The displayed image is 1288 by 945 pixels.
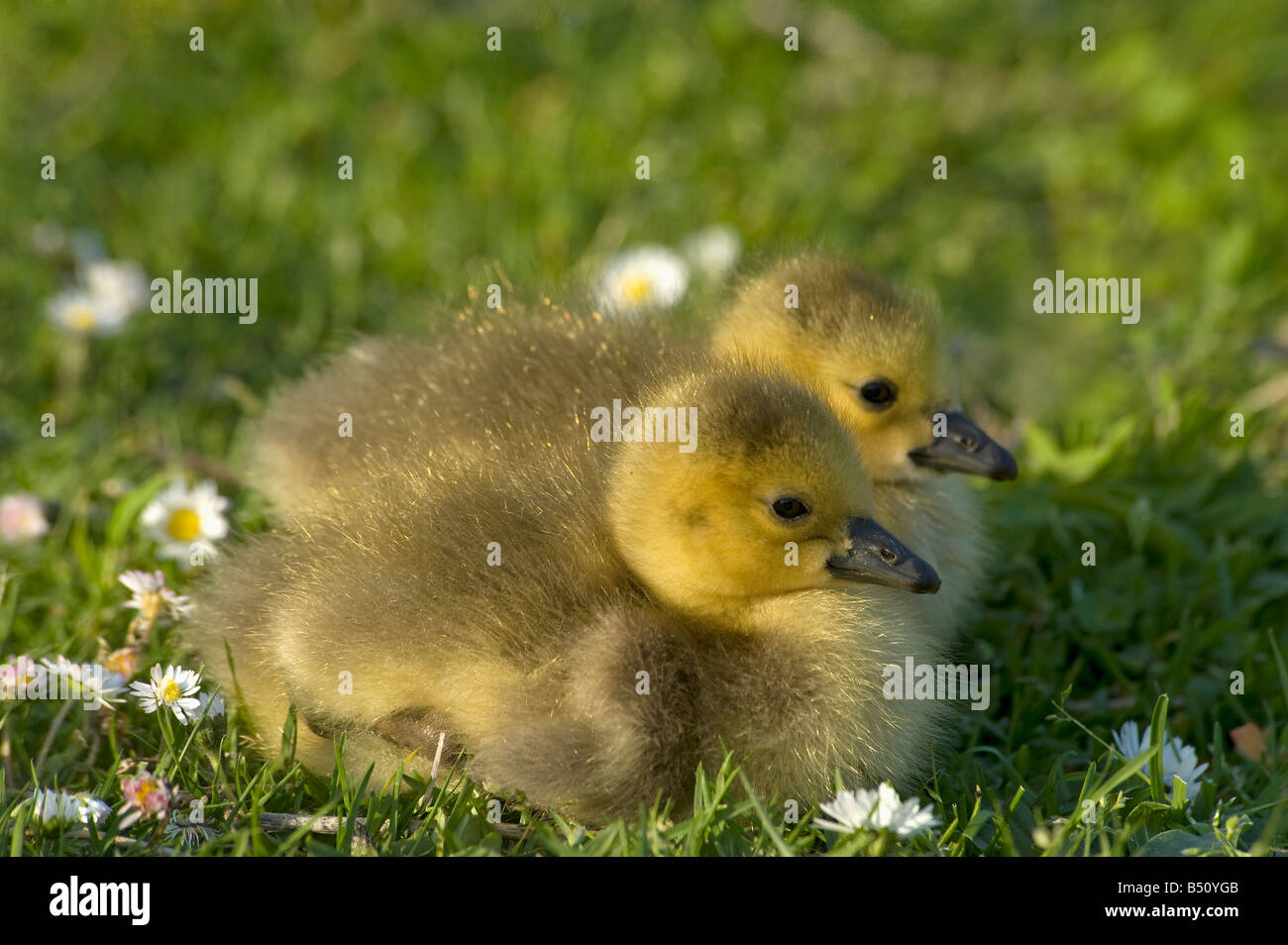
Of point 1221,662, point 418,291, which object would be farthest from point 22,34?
point 1221,662

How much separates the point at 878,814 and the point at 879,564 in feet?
1.57

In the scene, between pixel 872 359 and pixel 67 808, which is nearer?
pixel 67 808

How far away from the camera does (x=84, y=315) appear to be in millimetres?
4242

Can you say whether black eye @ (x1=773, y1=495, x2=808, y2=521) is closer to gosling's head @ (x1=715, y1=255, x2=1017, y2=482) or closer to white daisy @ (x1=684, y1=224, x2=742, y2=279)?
gosling's head @ (x1=715, y1=255, x2=1017, y2=482)

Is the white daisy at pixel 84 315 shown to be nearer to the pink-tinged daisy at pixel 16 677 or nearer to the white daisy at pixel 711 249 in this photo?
the pink-tinged daisy at pixel 16 677

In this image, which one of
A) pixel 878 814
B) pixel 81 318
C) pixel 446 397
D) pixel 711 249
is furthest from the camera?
pixel 711 249

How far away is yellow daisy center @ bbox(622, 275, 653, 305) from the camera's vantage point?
172 inches

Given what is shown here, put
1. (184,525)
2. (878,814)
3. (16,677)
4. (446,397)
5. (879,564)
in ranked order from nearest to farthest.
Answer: (878,814) < (879,564) < (16,677) < (446,397) < (184,525)

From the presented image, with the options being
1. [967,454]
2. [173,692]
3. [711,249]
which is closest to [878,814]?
[967,454]

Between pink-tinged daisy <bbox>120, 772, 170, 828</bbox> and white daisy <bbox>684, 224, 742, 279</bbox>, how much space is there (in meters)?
2.75

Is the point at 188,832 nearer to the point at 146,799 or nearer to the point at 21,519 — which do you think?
the point at 146,799

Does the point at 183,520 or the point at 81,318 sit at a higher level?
the point at 81,318

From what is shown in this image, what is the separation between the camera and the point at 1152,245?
5.37 m
